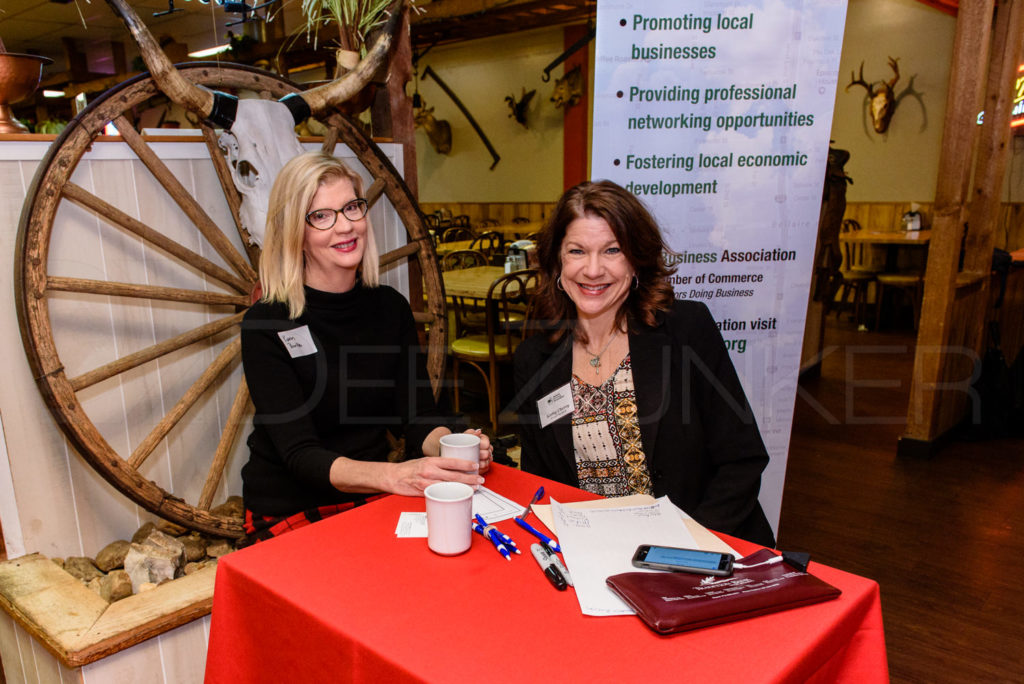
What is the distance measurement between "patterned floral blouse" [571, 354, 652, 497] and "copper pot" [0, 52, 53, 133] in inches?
66.2

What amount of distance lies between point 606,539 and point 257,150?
155 centimetres

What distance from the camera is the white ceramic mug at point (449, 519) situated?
1.13 meters

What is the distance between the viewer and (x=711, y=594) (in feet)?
3.21

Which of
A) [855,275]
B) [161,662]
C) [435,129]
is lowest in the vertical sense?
[161,662]

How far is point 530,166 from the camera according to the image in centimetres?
962

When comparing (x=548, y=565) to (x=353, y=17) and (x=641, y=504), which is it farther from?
(x=353, y=17)

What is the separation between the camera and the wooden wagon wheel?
180 centimetres

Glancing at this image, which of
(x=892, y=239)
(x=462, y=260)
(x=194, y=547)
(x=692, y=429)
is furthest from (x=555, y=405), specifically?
(x=892, y=239)

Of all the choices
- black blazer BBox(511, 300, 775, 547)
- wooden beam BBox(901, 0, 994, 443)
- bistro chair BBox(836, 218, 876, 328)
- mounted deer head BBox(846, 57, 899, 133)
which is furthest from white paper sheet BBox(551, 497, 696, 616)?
mounted deer head BBox(846, 57, 899, 133)

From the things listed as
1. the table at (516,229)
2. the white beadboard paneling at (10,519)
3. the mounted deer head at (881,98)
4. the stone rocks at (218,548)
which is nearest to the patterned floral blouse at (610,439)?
the stone rocks at (218,548)

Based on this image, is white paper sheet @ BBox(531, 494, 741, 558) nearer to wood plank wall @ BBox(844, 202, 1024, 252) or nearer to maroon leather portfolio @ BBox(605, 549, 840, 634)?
maroon leather portfolio @ BBox(605, 549, 840, 634)

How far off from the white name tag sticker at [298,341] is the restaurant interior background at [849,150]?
76 cm

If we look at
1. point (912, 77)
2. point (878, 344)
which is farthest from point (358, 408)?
point (912, 77)

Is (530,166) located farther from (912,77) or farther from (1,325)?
(1,325)
